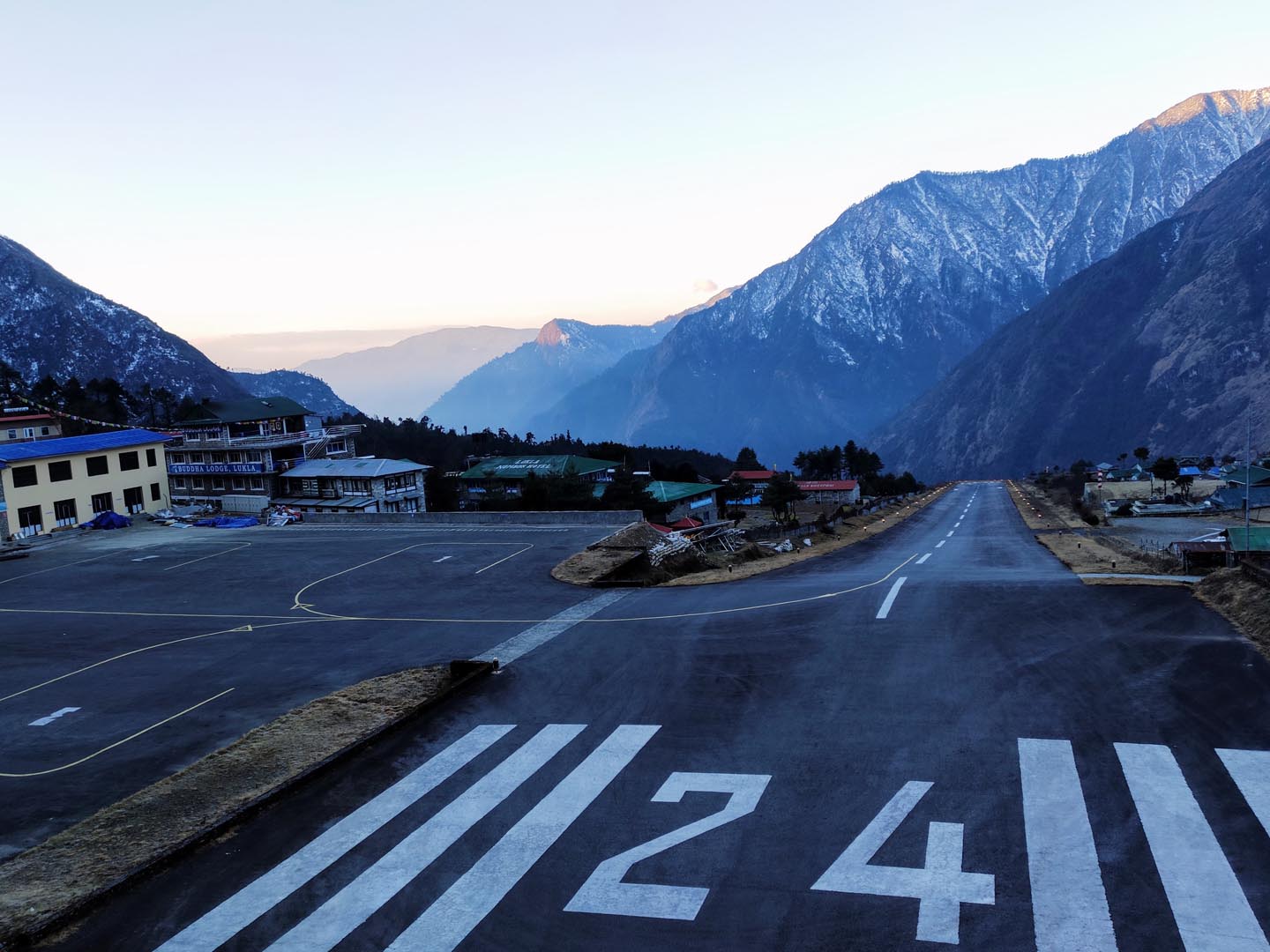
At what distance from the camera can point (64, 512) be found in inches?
2454

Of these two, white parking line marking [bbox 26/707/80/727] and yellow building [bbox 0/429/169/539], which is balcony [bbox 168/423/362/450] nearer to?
yellow building [bbox 0/429/169/539]

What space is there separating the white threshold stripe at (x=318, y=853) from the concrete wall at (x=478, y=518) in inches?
1422

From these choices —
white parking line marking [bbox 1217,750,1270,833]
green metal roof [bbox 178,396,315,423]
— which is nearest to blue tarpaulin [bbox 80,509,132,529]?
green metal roof [bbox 178,396,315,423]

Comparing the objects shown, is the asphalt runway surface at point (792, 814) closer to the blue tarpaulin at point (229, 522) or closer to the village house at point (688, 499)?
the blue tarpaulin at point (229, 522)

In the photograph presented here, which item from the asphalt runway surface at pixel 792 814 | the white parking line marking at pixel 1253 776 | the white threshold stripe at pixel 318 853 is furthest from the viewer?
the white parking line marking at pixel 1253 776

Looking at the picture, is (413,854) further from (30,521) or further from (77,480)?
(77,480)

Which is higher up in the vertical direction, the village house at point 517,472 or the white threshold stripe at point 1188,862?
the village house at point 517,472

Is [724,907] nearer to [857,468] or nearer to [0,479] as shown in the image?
[0,479]

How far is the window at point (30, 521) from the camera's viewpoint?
58.8 meters

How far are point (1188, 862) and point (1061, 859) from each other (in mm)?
1561

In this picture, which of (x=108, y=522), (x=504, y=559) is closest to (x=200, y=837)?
(x=504, y=559)

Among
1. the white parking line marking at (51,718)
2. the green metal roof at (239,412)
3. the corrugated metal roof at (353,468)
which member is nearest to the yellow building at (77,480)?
the corrugated metal roof at (353,468)

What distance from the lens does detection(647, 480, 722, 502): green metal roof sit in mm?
81812

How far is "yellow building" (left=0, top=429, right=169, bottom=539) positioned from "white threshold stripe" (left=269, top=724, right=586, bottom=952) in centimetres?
5901
